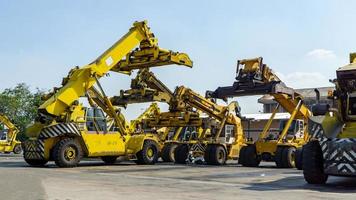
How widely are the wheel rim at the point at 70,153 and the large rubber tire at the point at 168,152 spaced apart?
684 cm

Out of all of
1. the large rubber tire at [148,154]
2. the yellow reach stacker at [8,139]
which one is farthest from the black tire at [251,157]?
the yellow reach stacker at [8,139]

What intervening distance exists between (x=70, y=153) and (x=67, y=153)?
5.8 inches

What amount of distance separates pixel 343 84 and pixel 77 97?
11660 millimetres

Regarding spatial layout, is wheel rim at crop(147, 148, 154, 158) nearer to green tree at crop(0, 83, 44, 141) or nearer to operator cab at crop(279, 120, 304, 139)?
Result: operator cab at crop(279, 120, 304, 139)

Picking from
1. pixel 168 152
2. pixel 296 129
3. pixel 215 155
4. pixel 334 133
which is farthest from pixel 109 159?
pixel 334 133

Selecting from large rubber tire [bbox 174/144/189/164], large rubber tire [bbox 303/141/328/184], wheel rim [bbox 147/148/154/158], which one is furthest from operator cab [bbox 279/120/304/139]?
large rubber tire [bbox 303/141/328/184]

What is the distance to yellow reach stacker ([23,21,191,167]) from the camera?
2047cm

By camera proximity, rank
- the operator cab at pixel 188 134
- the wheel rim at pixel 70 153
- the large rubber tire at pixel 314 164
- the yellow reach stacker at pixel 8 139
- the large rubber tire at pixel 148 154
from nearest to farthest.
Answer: the large rubber tire at pixel 314 164 < the wheel rim at pixel 70 153 < the large rubber tire at pixel 148 154 < the operator cab at pixel 188 134 < the yellow reach stacker at pixel 8 139

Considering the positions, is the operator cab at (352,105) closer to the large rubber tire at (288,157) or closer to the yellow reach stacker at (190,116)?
the large rubber tire at (288,157)

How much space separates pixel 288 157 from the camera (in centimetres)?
2162

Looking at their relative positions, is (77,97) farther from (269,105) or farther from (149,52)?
(269,105)

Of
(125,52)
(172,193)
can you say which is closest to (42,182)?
(172,193)

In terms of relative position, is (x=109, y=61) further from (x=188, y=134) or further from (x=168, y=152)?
(x=188, y=134)

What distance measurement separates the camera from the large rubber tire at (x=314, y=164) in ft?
42.9
